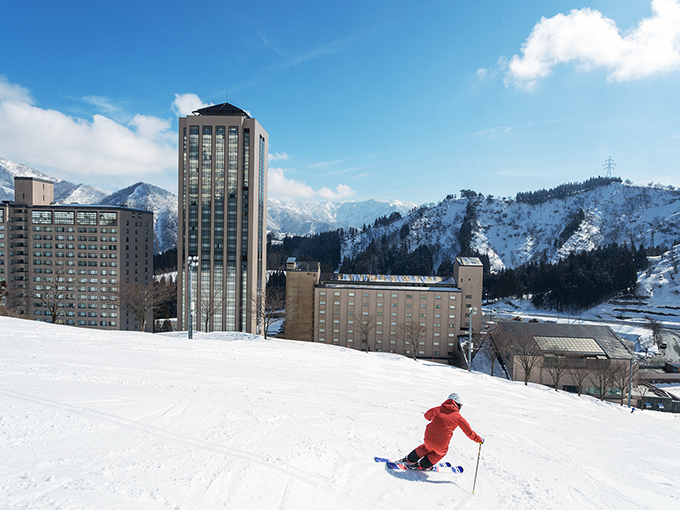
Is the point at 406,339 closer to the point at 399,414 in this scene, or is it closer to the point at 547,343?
the point at 547,343

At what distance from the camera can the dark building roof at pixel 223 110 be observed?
66062 mm

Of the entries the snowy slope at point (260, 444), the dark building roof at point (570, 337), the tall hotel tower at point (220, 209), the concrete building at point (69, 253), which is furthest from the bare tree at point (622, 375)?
the concrete building at point (69, 253)

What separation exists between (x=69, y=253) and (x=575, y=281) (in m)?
143

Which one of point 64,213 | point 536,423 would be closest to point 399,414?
point 536,423

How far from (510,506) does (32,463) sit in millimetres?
8598

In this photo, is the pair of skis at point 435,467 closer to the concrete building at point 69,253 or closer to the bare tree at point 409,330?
the bare tree at point 409,330

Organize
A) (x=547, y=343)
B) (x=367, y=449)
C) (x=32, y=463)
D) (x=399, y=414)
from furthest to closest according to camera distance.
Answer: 1. (x=547, y=343)
2. (x=399, y=414)
3. (x=367, y=449)
4. (x=32, y=463)

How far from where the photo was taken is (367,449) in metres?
7.95

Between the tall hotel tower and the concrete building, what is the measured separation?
1918 centimetres

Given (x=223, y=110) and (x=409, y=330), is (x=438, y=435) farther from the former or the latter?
(x=223, y=110)

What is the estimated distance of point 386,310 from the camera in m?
56.8

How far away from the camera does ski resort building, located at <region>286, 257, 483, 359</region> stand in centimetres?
5588

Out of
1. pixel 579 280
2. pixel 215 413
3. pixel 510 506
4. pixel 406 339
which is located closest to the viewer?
pixel 510 506

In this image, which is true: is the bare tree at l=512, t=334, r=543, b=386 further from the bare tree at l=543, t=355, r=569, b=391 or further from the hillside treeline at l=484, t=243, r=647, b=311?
the hillside treeline at l=484, t=243, r=647, b=311
